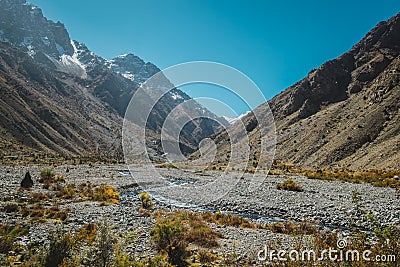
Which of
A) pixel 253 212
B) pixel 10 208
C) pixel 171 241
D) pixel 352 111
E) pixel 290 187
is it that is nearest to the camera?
pixel 171 241

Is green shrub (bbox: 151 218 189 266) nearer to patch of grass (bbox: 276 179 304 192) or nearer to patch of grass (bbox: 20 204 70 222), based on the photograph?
patch of grass (bbox: 20 204 70 222)

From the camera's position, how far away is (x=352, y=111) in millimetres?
70188

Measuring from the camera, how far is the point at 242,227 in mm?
14328

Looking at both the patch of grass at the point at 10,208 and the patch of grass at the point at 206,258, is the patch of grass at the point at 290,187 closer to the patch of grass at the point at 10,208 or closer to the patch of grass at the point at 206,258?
the patch of grass at the point at 206,258

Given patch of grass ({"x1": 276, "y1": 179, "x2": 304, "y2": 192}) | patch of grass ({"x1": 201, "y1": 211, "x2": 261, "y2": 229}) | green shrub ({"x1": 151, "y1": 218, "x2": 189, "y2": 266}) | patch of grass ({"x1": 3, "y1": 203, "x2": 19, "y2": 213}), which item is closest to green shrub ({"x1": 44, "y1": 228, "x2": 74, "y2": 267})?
green shrub ({"x1": 151, "y1": 218, "x2": 189, "y2": 266})

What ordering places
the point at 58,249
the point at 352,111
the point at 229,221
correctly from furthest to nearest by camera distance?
the point at 352,111
the point at 229,221
the point at 58,249

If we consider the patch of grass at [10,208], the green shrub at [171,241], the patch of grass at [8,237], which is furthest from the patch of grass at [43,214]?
the green shrub at [171,241]

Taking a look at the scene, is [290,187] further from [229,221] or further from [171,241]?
[171,241]

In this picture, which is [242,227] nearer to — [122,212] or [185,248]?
[185,248]

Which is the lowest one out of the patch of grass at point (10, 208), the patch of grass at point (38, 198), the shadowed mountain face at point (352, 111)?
the patch of grass at point (10, 208)

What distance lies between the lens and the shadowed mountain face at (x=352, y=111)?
5091 cm

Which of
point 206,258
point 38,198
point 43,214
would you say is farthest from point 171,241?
point 38,198

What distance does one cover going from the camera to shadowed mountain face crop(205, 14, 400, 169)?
50906mm

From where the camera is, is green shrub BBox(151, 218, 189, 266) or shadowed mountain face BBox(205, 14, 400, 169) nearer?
green shrub BBox(151, 218, 189, 266)
